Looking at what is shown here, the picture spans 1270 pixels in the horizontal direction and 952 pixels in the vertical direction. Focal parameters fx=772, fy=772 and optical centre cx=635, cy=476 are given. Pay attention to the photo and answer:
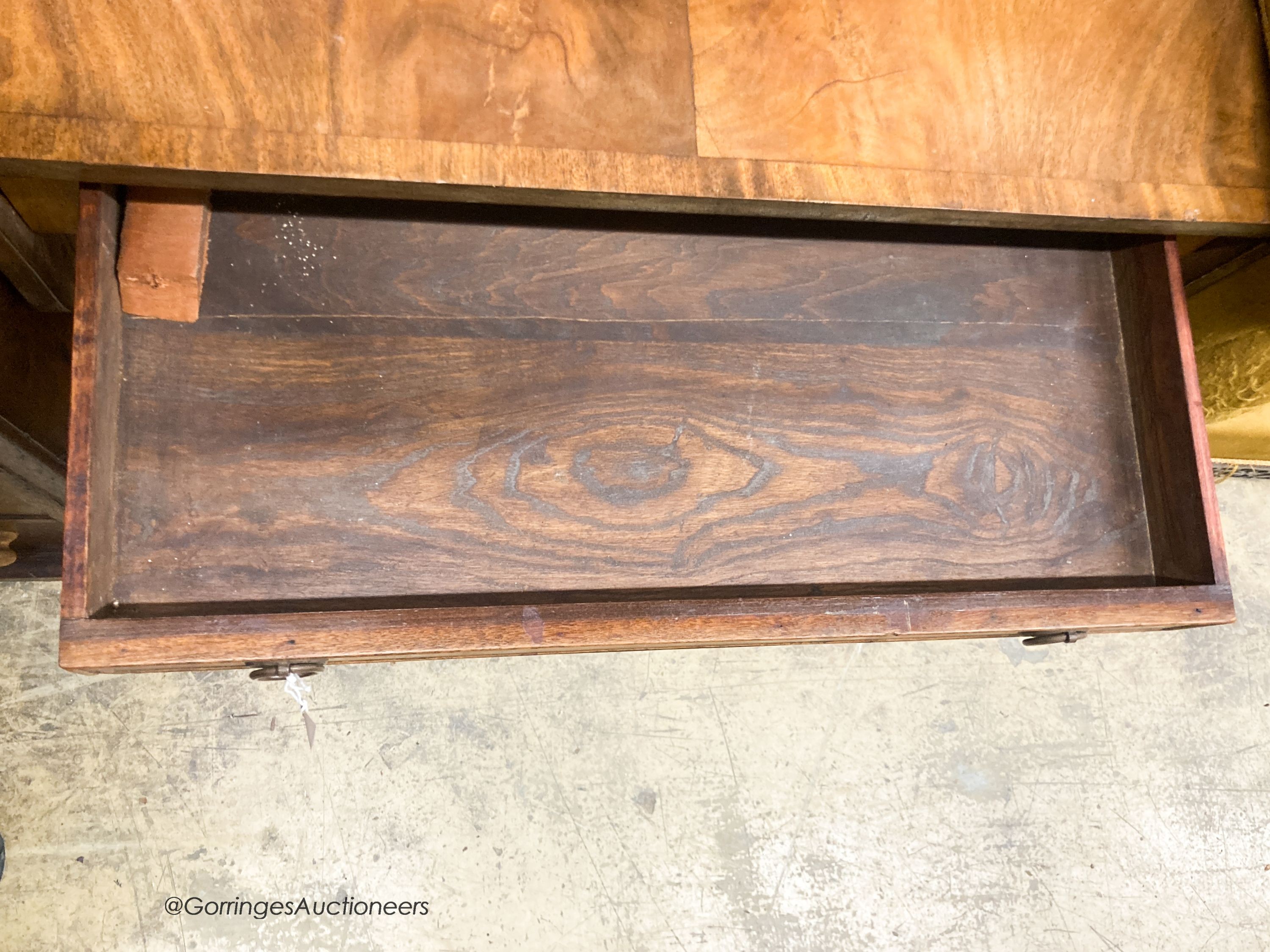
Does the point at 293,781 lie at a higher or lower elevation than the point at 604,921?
higher

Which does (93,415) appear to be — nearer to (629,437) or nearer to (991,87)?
(629,437)

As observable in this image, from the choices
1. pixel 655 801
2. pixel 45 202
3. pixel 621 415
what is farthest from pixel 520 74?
pixel 655 801

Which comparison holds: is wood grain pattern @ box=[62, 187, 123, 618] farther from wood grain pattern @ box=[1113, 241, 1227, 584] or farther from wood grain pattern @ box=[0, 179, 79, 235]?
wood grain pattern @ box=[1113, 241, 1227, 584]

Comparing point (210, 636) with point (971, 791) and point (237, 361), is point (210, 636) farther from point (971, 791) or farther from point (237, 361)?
point (971, 791)

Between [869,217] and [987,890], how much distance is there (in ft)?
5.30

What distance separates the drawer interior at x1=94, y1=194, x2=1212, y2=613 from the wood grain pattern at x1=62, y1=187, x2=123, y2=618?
0.17 ft

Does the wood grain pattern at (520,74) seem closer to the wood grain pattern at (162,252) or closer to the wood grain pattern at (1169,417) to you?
the wood grain pattern at (162,252)

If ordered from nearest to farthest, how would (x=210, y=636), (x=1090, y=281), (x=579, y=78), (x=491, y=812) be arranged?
(x=210, y=636), (x=579, y=78), (x=1090, y=281), (x=491, y=812)

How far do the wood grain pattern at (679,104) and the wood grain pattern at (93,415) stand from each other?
75 mm

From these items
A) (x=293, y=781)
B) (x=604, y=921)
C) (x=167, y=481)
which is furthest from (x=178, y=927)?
(x=167, y=481)

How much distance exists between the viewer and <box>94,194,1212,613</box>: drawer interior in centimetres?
104

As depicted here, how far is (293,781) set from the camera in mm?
1749

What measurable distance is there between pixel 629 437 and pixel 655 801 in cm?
105

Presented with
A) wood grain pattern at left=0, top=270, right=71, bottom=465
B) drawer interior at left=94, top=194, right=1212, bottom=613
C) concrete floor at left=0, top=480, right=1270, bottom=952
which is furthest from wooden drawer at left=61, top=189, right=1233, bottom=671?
concrete floor at left=0, top=480, right=1270, bottom=952
